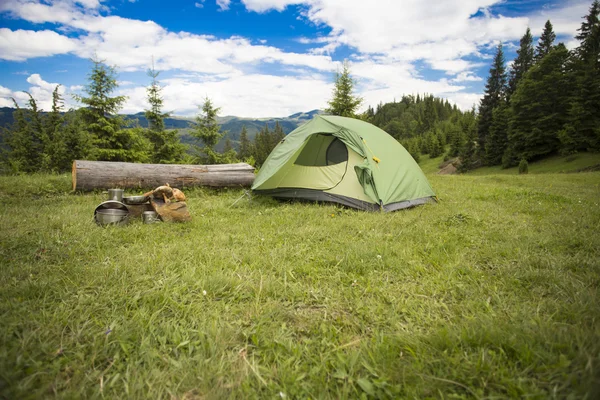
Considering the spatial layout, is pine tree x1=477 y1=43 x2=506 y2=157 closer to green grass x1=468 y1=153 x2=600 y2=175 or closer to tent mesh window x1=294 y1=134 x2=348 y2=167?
green grass x1=468 y1=153 x2=600 y2=175

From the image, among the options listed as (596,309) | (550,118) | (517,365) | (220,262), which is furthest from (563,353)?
(550,118)

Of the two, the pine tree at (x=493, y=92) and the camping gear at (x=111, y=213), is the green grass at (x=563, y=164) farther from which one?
the camping gear at (x=111, y=213)

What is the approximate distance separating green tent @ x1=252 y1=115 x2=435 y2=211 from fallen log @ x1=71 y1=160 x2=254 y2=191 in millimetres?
1538

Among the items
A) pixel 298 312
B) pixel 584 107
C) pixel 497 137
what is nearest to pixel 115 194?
pixel 298 312

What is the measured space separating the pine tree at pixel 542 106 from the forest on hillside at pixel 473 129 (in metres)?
0.10

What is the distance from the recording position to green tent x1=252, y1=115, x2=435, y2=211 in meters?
6.49

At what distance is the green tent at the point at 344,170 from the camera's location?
21.3 feet

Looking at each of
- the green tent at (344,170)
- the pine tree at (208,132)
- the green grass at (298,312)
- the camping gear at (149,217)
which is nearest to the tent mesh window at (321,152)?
the green tent at (344,170)

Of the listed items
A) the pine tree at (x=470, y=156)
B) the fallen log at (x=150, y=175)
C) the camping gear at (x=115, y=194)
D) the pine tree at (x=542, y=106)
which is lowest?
the camping gear at (x=115, y=194)

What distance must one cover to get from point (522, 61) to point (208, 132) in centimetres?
5203

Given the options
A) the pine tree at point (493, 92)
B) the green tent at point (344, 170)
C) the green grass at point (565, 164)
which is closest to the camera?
the green tent at point (344, 170)

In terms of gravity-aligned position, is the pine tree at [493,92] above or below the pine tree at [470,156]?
above

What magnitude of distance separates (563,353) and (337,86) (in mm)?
24819

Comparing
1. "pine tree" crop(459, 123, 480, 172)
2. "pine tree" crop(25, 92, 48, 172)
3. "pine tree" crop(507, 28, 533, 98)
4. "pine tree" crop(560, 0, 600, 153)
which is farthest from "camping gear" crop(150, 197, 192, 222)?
"pine tree" crop(507, 28, 533, 98)
